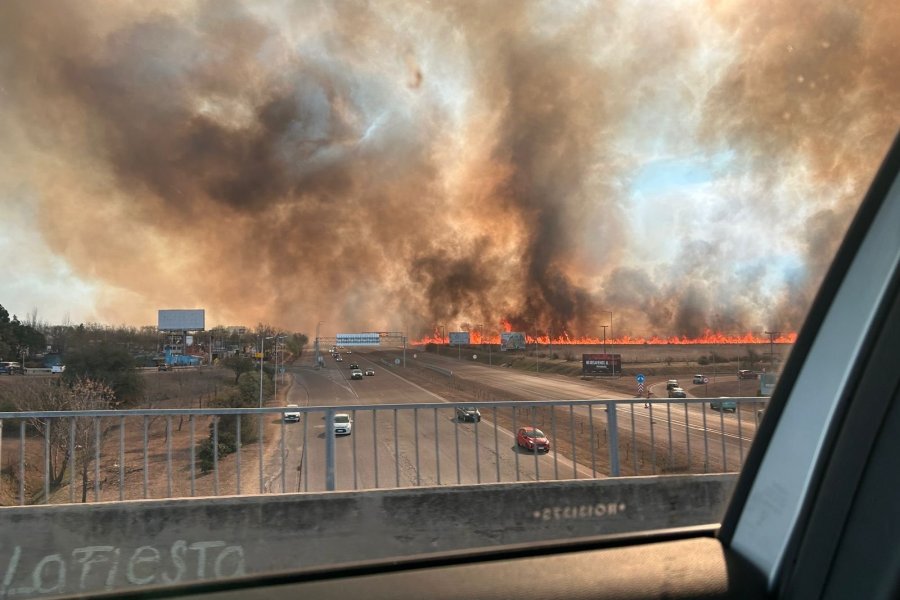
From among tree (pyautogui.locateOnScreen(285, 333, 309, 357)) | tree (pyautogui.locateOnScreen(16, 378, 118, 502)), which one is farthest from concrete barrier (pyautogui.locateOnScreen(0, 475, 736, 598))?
tree (pyautogui.locateOnScreen(285, 333, 309, 357))

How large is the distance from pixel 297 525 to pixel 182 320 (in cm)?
1561

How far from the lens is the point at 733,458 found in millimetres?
4762

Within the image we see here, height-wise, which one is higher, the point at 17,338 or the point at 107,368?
the point at 17,338

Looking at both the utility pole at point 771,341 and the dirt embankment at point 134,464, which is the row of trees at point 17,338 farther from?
the utility pole at point 771,341

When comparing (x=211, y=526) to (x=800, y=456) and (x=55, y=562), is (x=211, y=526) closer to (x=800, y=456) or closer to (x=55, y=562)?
(x=55, y=562)

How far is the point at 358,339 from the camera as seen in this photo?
1147 inches

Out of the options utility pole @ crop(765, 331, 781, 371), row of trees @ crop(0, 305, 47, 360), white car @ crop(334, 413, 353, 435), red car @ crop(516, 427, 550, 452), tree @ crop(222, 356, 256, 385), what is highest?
row of trees @ crop(0, 305, 47, 360)

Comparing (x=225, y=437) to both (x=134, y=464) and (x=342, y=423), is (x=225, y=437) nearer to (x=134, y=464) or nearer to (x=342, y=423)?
(x=342, y=423)

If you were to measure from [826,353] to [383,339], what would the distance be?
28626 mm

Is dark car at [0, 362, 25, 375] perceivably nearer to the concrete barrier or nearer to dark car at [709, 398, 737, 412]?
the concrete barrier

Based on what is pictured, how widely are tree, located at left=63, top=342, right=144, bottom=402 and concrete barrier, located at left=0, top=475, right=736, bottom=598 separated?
851 centimetres

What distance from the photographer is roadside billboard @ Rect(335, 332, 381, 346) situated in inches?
1116

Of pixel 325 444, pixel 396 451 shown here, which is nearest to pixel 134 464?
pixel 325 444

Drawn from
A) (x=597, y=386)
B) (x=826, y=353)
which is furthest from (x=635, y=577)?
(x=597, y=386)
